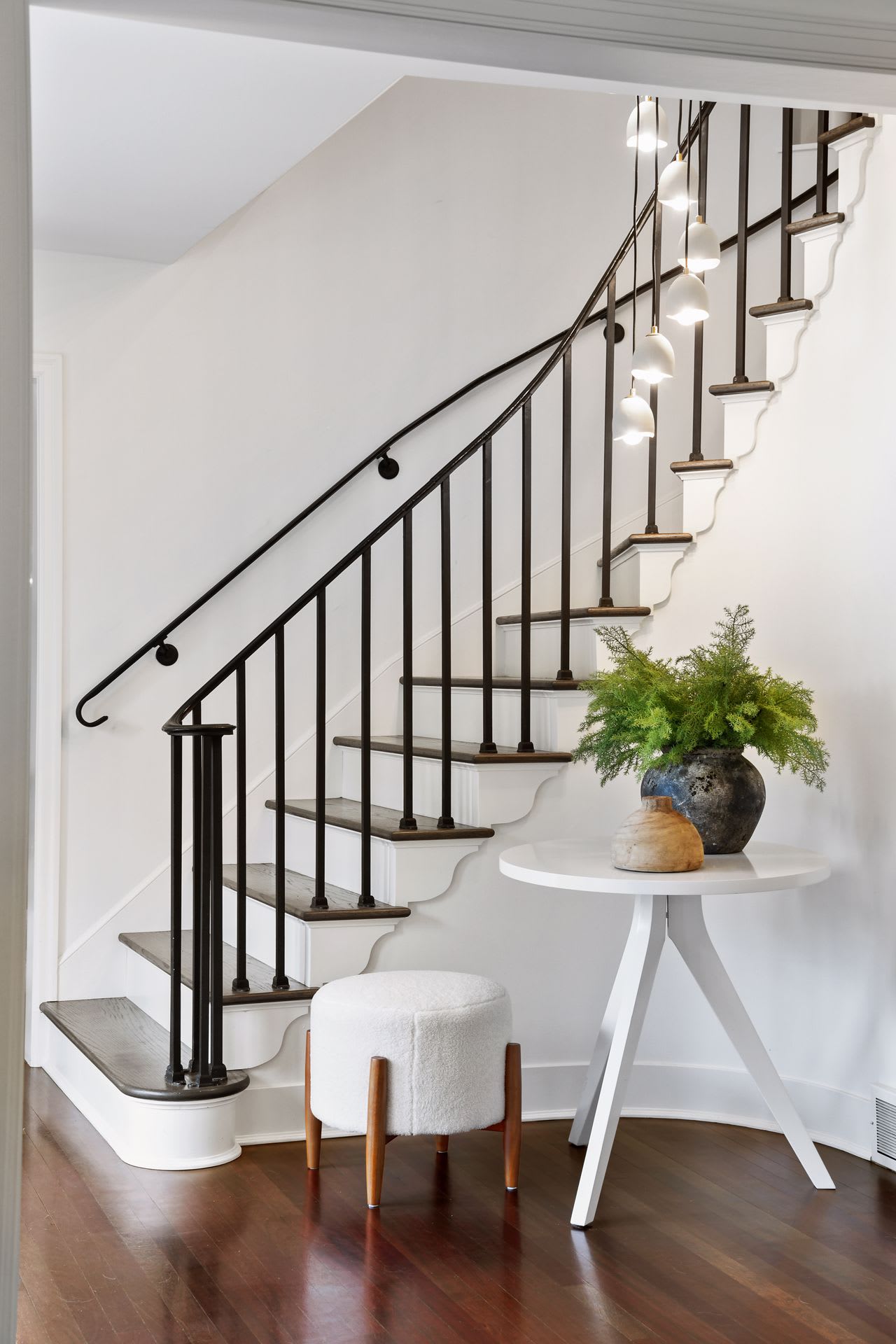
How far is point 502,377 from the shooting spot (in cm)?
472

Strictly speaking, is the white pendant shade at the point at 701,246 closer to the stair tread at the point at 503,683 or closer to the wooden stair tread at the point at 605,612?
the wooden stair tread at the point at 605,612

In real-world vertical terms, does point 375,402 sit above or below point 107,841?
above

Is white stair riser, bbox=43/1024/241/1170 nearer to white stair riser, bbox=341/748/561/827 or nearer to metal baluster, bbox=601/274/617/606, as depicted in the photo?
white stair riser, bbox=341/748/561/827

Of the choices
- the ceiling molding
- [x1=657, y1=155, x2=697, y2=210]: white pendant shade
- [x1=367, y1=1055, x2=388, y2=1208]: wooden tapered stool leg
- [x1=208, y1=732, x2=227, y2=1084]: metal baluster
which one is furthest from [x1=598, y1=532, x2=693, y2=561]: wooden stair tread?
the ceiling molding

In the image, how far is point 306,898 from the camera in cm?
357

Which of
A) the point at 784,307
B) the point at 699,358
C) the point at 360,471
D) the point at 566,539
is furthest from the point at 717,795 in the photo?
the point at 360,471

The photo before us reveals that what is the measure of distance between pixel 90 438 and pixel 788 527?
7.21 feet

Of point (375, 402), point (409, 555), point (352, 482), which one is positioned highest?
point (375, 402)

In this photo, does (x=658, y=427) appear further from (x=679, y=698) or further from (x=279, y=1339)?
(x=279, y=1339)

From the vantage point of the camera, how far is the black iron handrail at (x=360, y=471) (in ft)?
13.3

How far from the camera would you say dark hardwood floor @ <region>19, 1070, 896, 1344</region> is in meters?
2.29

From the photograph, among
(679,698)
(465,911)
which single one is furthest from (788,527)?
(465,911)

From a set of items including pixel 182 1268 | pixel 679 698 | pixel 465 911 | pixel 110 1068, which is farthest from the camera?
pixel 465 911

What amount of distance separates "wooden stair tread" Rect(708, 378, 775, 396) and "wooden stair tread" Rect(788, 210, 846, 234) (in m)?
0.39
